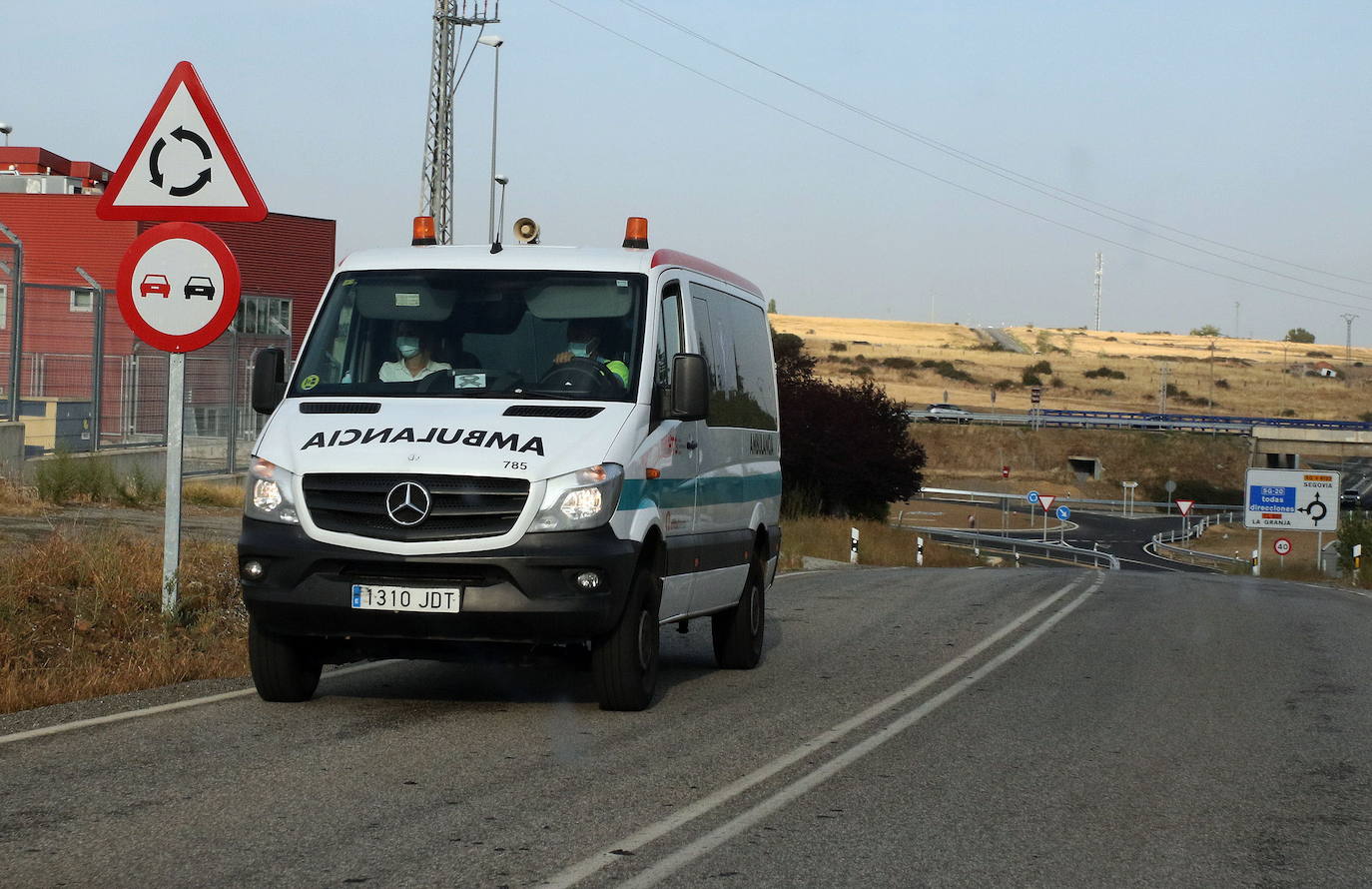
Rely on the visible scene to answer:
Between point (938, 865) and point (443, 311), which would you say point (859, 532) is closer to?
point (443, 311)

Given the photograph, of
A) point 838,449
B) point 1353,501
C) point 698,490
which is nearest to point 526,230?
point 698,490

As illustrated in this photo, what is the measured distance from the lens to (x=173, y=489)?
10.1 m

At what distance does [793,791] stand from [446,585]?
2086 millimetres

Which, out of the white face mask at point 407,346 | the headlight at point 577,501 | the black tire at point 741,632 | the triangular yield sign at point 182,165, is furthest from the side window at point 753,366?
the triangular yield sign at point 182,165

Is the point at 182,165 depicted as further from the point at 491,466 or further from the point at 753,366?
the point at 753,366

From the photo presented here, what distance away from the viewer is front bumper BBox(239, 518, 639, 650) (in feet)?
26.2

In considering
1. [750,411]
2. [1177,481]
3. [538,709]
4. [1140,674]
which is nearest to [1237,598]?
[1140,674]

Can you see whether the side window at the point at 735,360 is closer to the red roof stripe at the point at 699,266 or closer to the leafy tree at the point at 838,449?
the red roof stripe at the point at 699,266

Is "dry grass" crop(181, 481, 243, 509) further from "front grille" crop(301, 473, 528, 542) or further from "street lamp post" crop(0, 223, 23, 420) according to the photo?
"front grille" crop(301, 473, 528, 542)

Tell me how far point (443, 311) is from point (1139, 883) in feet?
17.1

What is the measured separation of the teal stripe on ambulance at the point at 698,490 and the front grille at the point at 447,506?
642mm

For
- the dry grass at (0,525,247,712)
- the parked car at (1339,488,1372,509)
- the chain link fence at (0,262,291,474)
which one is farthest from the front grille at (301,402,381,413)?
the parked car at (1339,488,1372,509)

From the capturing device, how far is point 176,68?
993 cm

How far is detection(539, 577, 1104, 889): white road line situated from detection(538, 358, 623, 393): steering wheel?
7.24 ft
